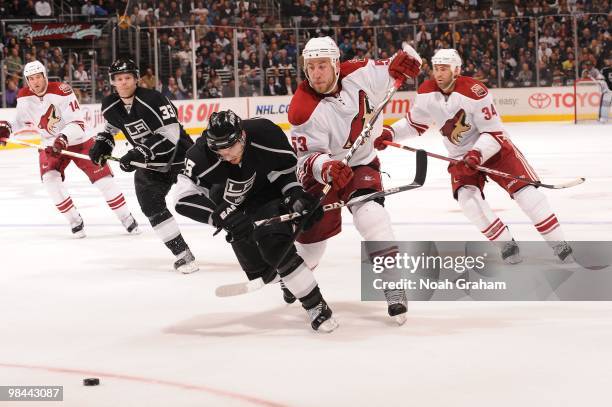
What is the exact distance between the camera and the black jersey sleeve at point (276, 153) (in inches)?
139

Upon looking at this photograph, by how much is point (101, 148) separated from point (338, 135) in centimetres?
197

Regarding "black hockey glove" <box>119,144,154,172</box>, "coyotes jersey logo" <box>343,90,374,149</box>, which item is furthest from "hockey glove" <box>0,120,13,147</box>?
"coyotes jersey logo" <box>343,90,374,149</box>

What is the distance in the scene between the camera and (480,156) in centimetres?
472

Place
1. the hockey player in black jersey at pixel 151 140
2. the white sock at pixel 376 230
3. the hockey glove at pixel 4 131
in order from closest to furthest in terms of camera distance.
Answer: the white sock at pixel 376 230, the hockey player in black jersey at pixel 151 140, the hockey glove at pixel 4 131

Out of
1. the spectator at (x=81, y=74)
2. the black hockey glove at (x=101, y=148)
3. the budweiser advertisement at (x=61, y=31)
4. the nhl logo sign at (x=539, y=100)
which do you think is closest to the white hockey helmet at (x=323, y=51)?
the black hockey glove at (x=101, y=148)

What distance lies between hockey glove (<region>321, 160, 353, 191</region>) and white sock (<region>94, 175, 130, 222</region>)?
303 centimetres

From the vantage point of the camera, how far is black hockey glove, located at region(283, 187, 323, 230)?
3.43 m

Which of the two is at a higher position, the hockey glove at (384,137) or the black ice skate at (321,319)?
the hockey glove at (384,137)

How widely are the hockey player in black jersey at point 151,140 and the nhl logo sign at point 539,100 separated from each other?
39.4ft

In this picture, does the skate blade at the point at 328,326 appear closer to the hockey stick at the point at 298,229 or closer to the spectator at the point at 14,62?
the hockey stick at the point at 298,229

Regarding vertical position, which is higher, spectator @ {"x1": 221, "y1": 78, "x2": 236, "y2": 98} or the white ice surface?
spectator @ {"x1": 221, "y1": 78, "x2": 236, "y2": 98}

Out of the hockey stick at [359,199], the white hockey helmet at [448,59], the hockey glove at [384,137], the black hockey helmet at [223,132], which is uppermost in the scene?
the white hockey helmet at [448,59]

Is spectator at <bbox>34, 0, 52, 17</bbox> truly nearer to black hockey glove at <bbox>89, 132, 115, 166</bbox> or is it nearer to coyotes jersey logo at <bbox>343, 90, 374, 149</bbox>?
black hockey glove at <bbox>89, 132, 115, 166</bbox>

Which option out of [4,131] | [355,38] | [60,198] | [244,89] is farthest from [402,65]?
[355,38]
